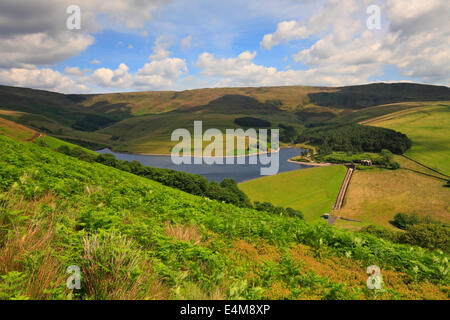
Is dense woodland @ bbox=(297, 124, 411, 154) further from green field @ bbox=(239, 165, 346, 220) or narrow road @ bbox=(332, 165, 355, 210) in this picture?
green field @ bbox=(239, 165, 346, 220)

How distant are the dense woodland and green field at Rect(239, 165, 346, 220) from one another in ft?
187

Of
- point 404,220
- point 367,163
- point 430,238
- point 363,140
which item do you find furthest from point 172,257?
point 363,140

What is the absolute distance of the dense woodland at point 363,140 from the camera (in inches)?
5664

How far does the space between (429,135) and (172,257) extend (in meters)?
201

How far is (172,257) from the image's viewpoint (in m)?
5.70

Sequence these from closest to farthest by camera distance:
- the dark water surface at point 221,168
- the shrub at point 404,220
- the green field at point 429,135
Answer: the shrub at point 404,220 → the green field at point 429,135 → the dark water surface at point 221,168

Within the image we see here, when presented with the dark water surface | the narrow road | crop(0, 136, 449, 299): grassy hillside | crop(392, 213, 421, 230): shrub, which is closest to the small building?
the narrow road

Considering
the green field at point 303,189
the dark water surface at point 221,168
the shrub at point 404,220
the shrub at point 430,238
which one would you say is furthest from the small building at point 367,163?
the shrub at point 430,238

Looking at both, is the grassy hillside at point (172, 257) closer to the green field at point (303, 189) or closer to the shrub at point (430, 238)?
the shrub at point (430, 238)

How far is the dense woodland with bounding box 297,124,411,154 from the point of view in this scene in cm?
14388

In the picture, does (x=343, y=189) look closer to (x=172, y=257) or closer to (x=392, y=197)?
(x=392, y=197)

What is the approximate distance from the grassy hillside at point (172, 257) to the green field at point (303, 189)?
6907 cm

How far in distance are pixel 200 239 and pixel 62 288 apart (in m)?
4.60
